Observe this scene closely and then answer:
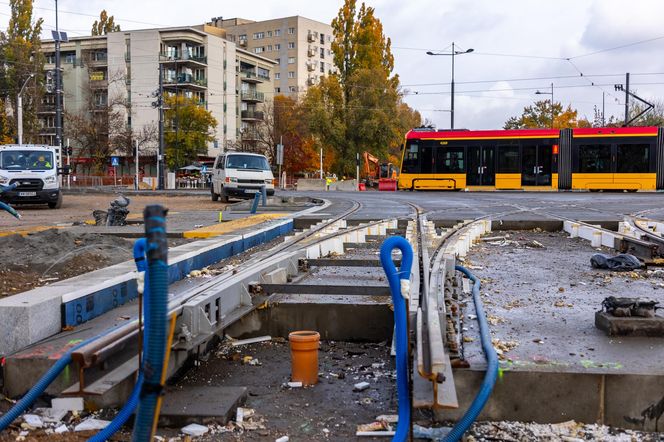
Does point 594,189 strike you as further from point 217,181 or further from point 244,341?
point 244,341

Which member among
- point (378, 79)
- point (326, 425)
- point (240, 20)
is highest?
point (240, 20)

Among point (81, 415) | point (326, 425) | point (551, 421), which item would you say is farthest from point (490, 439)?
point (81, 415)

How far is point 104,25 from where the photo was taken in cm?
9069

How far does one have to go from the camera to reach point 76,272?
7281 millimetres

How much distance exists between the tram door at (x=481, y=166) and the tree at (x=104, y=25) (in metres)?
70.5

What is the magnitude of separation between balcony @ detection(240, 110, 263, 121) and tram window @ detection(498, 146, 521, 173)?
55024mm

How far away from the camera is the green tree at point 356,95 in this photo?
187 feet

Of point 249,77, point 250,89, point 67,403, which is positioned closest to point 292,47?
point 250,89

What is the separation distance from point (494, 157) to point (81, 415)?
33.2 meters

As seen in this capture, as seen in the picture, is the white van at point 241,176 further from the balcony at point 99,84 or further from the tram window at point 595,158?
the balcony at point 99,84

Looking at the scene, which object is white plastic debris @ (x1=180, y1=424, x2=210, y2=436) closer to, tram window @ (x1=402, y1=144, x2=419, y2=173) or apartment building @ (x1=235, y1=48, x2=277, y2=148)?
tram window @ (x1=402, y1=144, x2=419, y2=173)

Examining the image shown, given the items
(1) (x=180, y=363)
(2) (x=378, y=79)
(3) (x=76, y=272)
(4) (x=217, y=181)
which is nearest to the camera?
(1) (x=180, y=363)

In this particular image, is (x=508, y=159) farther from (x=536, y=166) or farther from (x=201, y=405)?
(x=201, y=405)

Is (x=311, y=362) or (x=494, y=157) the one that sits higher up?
(x=494, y=157)
